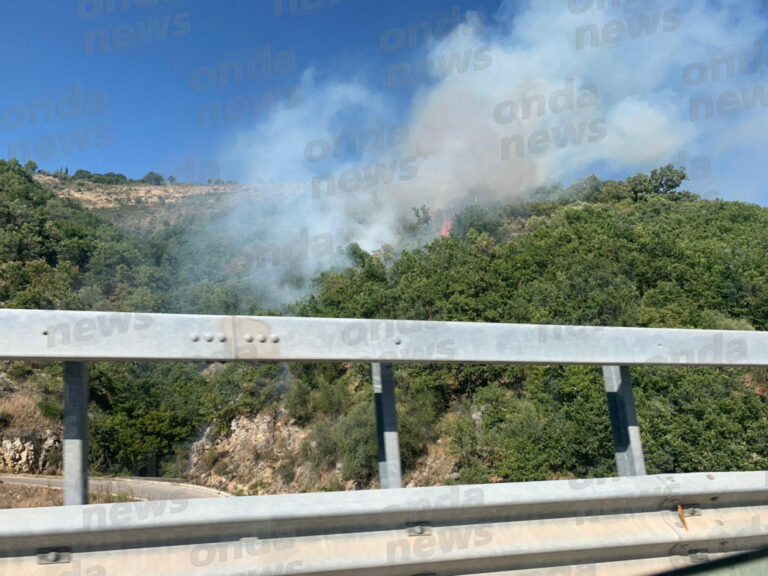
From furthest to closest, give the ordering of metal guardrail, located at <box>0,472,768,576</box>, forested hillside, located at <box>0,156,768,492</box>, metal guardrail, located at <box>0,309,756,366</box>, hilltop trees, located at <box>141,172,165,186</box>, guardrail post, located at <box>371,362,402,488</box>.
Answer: hilltop trees, located at <box>141,172,165,186</box>, forested hillside, located at <box>0,156,768,492</box>, guardrail post, located at <box>371,362,402,488</box>, metal guardrail, located at <box>0,309,756,366</box>, metal guardrail, located at <box>0,472,768,576</box>

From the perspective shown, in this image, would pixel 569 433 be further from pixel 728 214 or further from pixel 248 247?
pixel 248 247

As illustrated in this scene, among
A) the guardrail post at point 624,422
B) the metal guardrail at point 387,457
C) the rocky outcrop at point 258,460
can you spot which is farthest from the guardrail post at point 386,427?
the rocky outcrop at point 258,460

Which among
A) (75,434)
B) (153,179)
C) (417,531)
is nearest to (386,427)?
(417,531)

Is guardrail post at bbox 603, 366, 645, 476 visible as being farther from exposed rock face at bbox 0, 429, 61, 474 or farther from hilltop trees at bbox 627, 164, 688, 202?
hilltop trees at bbox 627, 164, 688, 202

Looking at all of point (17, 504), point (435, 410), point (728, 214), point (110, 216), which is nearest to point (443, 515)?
point (17, 504)

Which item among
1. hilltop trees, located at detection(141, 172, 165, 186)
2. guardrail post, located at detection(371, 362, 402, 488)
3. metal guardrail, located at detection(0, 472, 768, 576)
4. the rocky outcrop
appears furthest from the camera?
hilltop trees, located at detection(141, 172, 165, 186)

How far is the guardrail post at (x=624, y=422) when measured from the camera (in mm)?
3098

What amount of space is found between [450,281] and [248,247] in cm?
3660

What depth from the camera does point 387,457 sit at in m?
2.74

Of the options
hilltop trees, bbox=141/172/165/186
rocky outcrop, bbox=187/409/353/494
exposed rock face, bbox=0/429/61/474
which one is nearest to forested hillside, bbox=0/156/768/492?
rocky outcrop, bbox=187/409/353/494

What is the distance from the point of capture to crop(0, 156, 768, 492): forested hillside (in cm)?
1269

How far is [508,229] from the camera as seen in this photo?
1759 inches

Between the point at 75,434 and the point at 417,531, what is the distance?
136cm

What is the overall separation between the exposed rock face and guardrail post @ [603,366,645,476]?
856 cm
